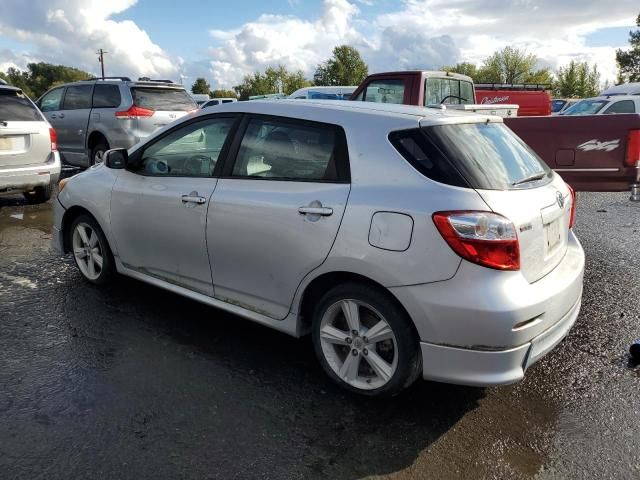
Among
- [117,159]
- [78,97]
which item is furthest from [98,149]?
[117,159]

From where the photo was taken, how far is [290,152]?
3.40 meters

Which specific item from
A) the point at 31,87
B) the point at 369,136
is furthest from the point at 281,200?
the point at 31,87

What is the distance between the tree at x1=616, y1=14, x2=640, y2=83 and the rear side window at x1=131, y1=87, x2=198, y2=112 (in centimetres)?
5925

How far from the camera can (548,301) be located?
2.84 meters

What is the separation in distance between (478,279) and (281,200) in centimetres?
122

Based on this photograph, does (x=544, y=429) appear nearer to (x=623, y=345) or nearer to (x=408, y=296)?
(x=408, y=296)

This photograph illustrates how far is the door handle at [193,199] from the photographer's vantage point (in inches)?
145

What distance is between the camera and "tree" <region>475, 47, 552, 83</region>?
196 ft

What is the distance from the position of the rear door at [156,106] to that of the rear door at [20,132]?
7.66ft

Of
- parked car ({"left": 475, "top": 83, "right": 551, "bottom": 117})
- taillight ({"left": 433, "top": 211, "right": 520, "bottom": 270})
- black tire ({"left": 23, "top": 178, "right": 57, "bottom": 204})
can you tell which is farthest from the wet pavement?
parked car ({"left": 475, "top": 83, "right": 551, "bottom": 117})

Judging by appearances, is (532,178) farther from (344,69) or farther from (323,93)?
(344,69)

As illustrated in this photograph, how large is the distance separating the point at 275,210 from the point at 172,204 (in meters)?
0.97

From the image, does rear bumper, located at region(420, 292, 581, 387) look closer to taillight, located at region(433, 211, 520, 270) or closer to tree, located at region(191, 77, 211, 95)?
taillight, located at region(433, 211, 520, 270)

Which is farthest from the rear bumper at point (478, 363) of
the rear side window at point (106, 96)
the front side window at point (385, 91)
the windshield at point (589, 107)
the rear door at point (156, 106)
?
the windshield at point (589, 107)
